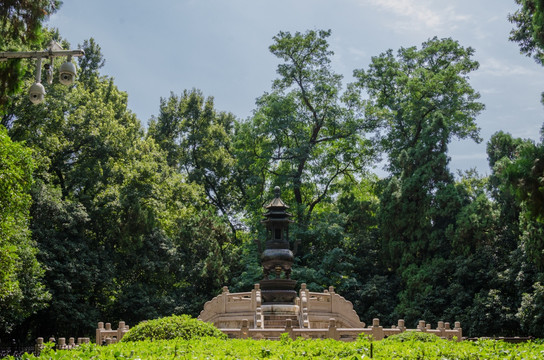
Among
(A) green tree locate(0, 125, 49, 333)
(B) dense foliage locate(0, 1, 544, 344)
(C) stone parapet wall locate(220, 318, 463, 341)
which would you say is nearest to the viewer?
(C) stone parapet wall locate(220, 318, 463, 341)

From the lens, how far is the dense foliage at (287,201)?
2434cm

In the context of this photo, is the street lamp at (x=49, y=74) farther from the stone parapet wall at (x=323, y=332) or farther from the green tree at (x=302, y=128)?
the green tree at (x=302, y=128)

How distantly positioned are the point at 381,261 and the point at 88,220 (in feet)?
49.7

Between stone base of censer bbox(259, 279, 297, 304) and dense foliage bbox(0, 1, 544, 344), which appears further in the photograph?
dense foliage bbox(0, 1, 544, 344)

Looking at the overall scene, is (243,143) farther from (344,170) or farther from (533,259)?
(533,259)

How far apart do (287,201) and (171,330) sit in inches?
910

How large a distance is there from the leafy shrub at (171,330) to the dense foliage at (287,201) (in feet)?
25.4

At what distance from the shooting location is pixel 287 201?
3459cm

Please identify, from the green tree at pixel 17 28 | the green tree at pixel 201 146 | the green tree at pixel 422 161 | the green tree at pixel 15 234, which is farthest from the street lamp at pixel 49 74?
the green tree at pixel 201 146

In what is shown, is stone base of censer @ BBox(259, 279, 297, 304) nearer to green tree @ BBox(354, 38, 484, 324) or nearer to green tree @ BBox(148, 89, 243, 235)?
green tree @ BBox(354, 38, 484, 324)

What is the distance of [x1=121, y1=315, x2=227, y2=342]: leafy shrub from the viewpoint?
11672 mm

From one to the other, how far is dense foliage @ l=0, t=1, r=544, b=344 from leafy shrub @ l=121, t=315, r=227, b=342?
25.4 feet

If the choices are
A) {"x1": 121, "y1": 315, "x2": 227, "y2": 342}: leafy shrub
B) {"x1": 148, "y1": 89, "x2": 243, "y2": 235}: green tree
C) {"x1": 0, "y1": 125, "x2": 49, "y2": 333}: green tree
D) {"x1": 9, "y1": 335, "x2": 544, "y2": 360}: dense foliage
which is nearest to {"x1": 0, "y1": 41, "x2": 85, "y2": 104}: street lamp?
{"x1": 9, "y1": 335, "x2": 544, "y2": 360}: dense foliage

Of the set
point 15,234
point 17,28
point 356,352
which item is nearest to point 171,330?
point 356,352
